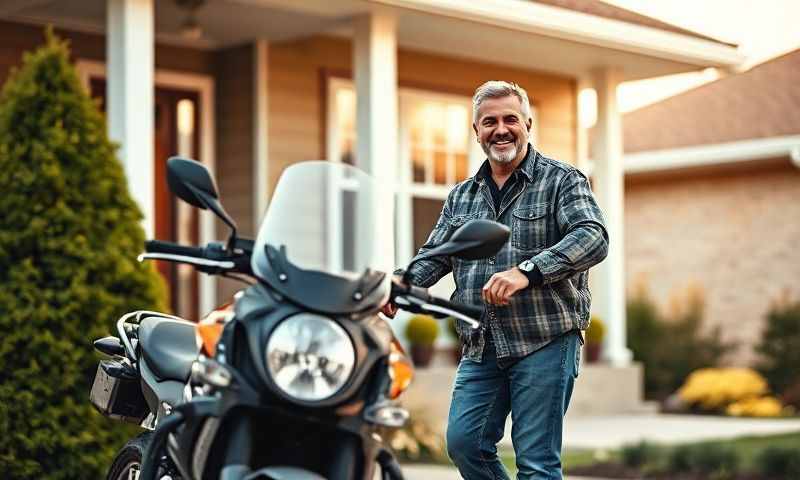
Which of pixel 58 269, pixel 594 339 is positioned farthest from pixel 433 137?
pixel 58 269

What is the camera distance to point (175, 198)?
41.2ft

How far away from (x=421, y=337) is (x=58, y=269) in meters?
5.92

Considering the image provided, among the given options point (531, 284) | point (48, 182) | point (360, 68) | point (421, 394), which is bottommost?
point (421, 394)

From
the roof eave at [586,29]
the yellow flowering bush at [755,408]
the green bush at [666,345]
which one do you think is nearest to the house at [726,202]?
the green bush at [666,345]

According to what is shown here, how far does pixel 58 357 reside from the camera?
7340mm

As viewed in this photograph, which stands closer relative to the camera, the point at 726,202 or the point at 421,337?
the point at 421,337

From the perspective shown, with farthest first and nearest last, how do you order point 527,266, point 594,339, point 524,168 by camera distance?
point 594,339 < point 524,168 < point 527,266

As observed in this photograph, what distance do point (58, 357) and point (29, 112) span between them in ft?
4.74

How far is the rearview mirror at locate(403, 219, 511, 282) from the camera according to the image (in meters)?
3.88

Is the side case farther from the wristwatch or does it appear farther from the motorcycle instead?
the wristwatch

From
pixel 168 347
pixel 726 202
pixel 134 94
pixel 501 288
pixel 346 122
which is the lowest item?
pixel 168 347

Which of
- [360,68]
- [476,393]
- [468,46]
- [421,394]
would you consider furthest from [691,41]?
[476,393]

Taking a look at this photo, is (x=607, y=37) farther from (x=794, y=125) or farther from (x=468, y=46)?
(x=794, y=125)

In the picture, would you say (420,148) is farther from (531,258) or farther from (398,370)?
(398,370)
